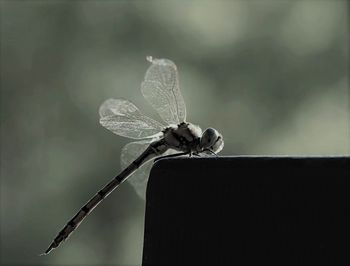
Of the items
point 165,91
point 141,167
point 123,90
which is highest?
point 165,91

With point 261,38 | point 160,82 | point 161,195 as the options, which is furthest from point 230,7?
point 161,195

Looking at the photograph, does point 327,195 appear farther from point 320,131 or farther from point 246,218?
point 320,131

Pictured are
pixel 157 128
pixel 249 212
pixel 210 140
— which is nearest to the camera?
pixel 249 212

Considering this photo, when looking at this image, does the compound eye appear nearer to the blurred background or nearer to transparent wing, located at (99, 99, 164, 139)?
transparent wing, located at (99, 99, 164, 139)

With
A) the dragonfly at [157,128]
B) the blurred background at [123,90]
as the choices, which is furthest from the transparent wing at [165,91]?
the blurred background at [123,90]

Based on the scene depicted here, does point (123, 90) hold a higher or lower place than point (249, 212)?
lower

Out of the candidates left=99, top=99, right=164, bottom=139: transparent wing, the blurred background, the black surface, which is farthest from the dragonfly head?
the blurred background

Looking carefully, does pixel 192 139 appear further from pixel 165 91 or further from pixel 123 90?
pixel 123 90

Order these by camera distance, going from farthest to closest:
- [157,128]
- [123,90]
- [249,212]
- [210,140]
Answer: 1. [123,90]
2. [157,128]
3. [210,140]
4. [249,212]

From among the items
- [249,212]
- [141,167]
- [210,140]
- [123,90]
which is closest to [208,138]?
[210,140]
